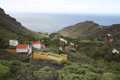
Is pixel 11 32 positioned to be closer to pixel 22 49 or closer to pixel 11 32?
pixel 11 32

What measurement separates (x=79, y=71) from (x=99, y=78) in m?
1.79

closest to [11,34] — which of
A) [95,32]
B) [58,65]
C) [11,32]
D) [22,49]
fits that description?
[11,32]

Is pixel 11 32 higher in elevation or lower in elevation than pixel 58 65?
higher

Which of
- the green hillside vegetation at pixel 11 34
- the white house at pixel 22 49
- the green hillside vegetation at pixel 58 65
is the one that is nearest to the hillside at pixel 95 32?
the green hillside vegetation at pixel 58 65

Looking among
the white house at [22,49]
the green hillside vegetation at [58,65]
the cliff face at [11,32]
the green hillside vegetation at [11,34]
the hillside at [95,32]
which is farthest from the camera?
the hillside at [95,32]

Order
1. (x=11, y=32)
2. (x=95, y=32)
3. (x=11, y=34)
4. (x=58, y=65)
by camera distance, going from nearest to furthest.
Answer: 1. (x=58, y=65)
2. (x=11, y=34)
3. (x=11, y=32)
4. (x=95, y=32)

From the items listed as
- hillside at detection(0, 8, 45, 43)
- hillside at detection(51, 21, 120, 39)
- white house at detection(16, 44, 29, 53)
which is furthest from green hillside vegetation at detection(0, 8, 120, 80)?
hillside at detection(51, 21, 120, 39)

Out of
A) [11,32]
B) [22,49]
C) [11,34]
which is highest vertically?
[11,32]

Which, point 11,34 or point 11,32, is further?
point 11,32

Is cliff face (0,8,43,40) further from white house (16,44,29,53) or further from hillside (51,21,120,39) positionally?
hillside (51,21,120,39)

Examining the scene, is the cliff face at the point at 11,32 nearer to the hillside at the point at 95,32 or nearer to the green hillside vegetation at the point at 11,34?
the green hillside vegetation at the point at 11,34

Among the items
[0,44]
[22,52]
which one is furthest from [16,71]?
[0,44]

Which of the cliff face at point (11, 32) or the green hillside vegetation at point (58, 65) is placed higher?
the cliff face at point (11, 32)

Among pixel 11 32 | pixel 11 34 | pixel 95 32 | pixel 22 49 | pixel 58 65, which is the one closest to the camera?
pixel 58 65
